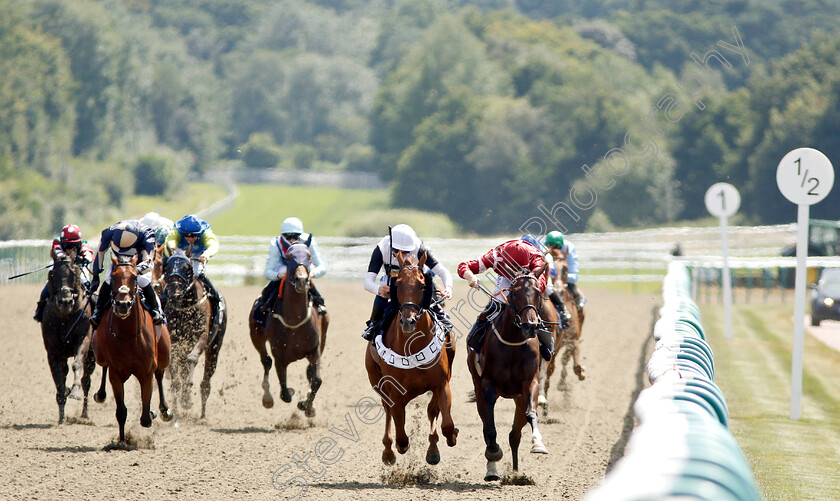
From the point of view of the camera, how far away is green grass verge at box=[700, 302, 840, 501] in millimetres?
7520

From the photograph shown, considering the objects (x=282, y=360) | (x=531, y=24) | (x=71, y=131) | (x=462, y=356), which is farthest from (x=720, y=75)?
(x=282, y=360)

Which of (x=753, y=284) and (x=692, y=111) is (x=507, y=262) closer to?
(x=753, y=284)

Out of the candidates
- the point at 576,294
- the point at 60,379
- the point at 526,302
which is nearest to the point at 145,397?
the point at 60,379

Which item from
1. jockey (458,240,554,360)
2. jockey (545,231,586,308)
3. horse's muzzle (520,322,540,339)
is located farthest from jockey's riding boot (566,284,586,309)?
horse's muzzle (520,322,540,339)

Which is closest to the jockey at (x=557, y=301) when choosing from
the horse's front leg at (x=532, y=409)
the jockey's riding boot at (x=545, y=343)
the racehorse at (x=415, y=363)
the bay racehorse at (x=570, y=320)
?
the bay racehorse at (x=570, y=320)

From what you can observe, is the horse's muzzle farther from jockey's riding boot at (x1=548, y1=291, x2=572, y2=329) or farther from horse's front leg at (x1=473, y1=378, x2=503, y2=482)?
jockey's riding boot at (x1=548, y1=291, x2=572, y2=329)

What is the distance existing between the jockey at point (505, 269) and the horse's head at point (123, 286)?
2560 millimetres

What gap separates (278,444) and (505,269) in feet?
8.63

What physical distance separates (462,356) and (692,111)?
43.0 metres

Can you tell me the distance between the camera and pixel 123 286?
8.30m

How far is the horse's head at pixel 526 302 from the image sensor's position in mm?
7125

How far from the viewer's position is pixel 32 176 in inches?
1983

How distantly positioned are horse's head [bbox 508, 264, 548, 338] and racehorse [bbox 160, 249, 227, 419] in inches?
154

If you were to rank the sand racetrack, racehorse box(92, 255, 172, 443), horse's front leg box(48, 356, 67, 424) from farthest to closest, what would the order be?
1. horse's front leg box(48, 356, 67, 424)
2. racehorse box(92, 255, 172, 443)
3. the sand racetrack
